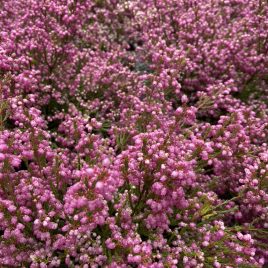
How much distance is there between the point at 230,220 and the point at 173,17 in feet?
15.1

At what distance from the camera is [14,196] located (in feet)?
14.0

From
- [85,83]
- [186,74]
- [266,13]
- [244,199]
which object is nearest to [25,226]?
[244,199]

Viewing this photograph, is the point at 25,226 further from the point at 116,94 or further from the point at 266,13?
the point at 266,13

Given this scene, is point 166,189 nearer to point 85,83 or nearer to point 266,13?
point 85,83

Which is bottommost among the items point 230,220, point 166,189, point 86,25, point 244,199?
point 230,220

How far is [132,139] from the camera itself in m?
6.04

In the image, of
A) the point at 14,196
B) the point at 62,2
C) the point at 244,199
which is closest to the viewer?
the point at 14,196

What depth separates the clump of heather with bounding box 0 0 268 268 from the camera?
4.30 meters

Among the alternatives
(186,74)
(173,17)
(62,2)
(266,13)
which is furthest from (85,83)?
(266,13)

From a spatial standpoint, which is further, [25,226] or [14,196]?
[25,226]

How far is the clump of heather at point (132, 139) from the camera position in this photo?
169 inches

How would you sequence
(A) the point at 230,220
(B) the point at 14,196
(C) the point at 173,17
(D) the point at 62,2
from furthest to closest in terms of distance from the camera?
(C) the point at 173,17 < (D) the point at 62,2 < (A) the point at 230,220 < (B) the point at 14,196

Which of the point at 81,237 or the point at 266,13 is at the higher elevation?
the point at 266,13

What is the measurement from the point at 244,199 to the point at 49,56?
14.5 ft
